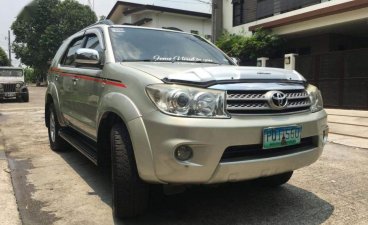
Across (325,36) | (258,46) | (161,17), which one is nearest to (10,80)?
(161,17)

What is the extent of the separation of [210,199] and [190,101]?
1438mm

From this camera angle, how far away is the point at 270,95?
3135 mm

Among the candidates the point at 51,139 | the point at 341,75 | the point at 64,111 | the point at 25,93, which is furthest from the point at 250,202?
the point at 25,93

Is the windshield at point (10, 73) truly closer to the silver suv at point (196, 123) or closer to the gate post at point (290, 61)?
the gate post at point (290, 61)

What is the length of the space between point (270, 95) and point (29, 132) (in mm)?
6848

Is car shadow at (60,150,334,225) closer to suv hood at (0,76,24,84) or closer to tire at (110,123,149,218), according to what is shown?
tire at (110,123,149,218)

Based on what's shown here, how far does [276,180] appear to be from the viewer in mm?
4262

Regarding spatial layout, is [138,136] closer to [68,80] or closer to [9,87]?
[68,80]

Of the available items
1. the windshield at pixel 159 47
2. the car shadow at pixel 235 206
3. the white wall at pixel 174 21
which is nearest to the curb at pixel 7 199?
the car shadow at pixel 235 206

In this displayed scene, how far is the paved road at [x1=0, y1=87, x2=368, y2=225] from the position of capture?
351 cm

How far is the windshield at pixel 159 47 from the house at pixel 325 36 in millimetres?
7761

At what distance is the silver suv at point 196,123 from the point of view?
9.43ft

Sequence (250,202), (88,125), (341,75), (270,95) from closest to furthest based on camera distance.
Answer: (270,95)
(250,202)
(88,125)
(341,75)

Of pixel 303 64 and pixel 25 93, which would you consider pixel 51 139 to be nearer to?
pixel 303 64
